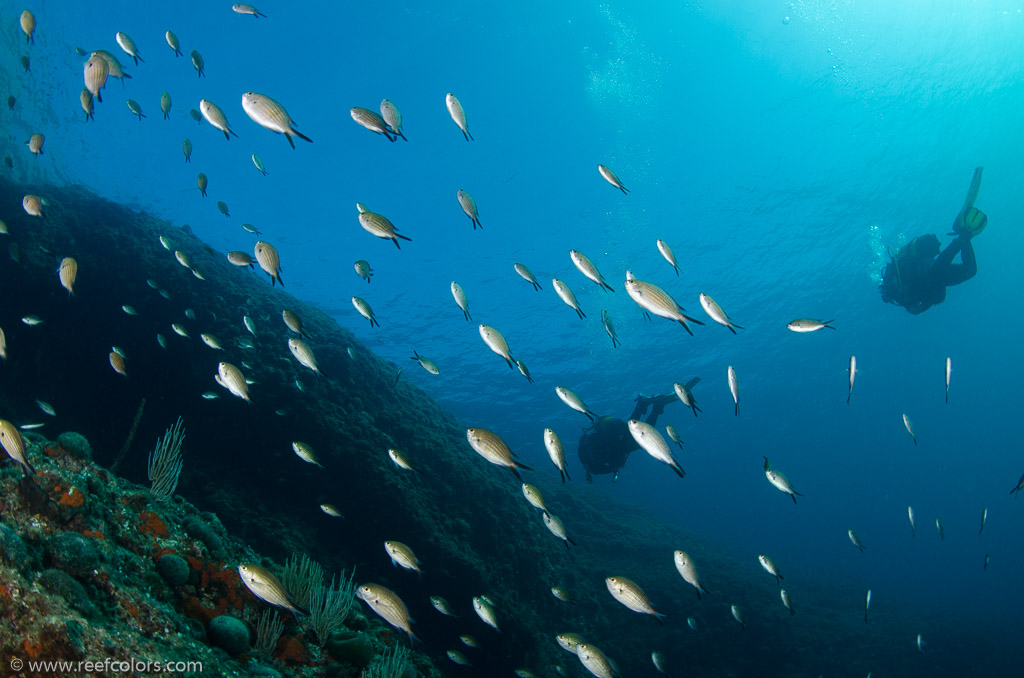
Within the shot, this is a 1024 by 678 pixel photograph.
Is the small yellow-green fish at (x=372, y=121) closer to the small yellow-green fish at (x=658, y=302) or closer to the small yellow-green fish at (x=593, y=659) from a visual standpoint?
the small yellow-green fish at (x=658, y=302)

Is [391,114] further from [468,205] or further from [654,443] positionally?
[654,443]

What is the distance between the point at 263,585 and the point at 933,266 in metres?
18.6

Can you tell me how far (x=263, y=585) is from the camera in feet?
10.7

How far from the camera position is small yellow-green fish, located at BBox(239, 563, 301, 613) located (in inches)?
127

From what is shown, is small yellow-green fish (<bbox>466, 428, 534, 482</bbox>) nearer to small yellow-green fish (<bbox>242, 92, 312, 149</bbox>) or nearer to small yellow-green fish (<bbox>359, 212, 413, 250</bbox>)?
small yellow-green fish (<bbox>359, 212, 413, 250</bbox>)

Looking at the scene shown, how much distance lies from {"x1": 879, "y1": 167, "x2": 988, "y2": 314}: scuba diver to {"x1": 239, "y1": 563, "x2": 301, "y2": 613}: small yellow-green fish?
59.6 ft

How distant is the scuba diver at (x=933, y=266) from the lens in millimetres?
12820

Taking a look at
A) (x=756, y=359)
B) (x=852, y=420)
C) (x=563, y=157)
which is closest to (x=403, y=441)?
(x=563, y=157)

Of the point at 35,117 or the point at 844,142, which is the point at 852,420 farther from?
the point at 35,117

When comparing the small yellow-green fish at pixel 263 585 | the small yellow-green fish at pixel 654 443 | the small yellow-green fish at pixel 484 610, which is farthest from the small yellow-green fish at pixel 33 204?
the small yellow-green fish at pixel 654 443

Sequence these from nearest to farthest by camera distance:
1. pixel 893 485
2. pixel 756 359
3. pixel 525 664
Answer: pixel 525 664 → pixel 756 359 → pixel 893 485

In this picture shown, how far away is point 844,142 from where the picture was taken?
2641cm

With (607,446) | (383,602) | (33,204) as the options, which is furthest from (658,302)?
(607,446)

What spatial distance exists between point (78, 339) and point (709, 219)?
3098cm
